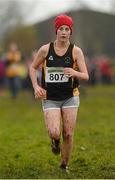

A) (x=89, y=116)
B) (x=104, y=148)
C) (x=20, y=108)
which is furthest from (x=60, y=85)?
(x=20, y=108)

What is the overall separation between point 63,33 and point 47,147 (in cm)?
340

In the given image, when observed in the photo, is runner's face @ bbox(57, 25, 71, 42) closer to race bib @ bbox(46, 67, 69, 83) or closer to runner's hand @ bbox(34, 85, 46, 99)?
race bib @ bbox(46, 67, 69, 83)

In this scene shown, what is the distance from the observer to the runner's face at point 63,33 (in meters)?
7.26

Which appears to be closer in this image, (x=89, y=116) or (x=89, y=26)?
(x=89, y=116)

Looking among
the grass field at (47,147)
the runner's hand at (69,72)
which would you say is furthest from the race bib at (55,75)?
the grass field at (47,147)

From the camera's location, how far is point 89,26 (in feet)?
195

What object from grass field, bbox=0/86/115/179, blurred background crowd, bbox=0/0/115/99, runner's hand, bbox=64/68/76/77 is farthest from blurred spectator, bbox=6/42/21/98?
blurred background crowd, bbox=0/0/115/99

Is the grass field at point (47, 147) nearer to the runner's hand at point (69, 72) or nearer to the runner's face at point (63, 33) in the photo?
the runner's hand at point (69, 72)

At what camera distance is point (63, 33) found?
7254 millimetres

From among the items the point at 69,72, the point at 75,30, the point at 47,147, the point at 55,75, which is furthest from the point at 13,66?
the point at 75,30

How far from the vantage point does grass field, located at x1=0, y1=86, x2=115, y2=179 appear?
7.71m

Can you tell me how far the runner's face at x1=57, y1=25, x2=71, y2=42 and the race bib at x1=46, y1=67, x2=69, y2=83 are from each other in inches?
16.7

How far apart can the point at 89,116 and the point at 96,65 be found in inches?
699

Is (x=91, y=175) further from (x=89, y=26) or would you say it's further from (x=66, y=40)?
(x=89, y=26)
